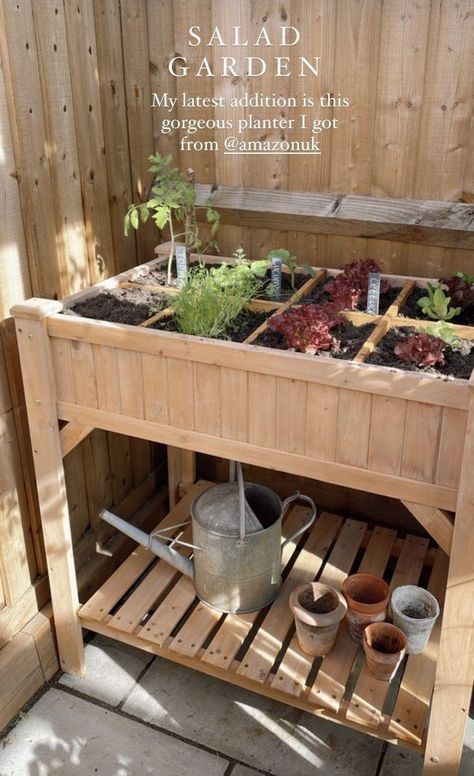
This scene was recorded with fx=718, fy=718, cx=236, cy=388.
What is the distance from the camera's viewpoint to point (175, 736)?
7.54 ft

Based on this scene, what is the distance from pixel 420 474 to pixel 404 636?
26.6 inches

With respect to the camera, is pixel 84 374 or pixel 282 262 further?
pixel 282 262

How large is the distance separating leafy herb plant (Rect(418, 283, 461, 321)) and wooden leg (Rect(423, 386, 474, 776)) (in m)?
0.58

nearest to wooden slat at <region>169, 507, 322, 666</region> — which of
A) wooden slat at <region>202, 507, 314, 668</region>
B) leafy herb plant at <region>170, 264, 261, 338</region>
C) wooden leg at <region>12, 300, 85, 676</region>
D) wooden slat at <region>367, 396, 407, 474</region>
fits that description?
wooden slat at <region>202, 507, 314, 668</region>

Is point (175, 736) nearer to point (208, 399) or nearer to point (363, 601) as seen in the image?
point (363, 601)

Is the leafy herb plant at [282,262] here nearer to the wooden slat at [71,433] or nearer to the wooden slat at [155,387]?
the wooden slat at [155,387]

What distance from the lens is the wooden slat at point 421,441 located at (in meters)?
1.69

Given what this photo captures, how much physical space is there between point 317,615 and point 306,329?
890mm

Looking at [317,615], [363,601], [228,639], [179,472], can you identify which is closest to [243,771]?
[228,639]

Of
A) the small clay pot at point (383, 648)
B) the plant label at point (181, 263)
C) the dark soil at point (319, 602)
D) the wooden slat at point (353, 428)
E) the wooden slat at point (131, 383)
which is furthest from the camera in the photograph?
the plant label at point (181, 263)

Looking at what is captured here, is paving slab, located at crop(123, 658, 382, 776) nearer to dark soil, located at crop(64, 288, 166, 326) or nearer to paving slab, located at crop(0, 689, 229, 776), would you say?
paving slab, located at crop(0, 689, 229, 776)

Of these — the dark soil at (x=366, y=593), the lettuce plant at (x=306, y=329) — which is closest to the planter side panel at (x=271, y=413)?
the lettuce plant at (x=306, y=329)

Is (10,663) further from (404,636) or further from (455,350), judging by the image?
(455,350)

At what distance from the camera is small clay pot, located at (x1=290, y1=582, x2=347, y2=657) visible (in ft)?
7.16
